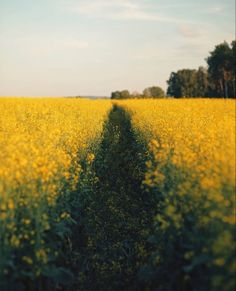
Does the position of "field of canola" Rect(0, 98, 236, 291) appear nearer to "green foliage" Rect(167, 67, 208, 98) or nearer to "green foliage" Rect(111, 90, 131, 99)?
"green foliage" Rect(167, 67, 208, 98)

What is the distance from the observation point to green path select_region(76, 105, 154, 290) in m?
6.91

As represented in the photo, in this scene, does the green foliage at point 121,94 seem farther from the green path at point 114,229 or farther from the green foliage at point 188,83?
the green path at point 114,229

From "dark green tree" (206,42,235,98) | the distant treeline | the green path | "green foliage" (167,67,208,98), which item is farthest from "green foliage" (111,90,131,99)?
the green path

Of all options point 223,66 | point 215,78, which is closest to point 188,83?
point 215,78

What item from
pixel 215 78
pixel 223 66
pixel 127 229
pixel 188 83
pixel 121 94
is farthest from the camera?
pixel 121 94

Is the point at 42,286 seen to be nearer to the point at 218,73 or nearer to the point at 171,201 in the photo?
the point at 171,201

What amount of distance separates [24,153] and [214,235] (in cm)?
309

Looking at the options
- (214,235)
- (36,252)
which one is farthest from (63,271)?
(214,235)

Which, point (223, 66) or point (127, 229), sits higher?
point (223, 66)

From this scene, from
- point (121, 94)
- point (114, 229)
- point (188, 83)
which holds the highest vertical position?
point (188, 83)

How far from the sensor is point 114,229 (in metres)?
8.79

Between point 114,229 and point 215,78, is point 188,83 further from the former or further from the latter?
point 114,229

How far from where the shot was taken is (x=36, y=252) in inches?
Result: 210

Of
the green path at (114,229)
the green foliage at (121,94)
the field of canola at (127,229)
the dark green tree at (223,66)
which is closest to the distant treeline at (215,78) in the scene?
the dark green tree at (223,66)
